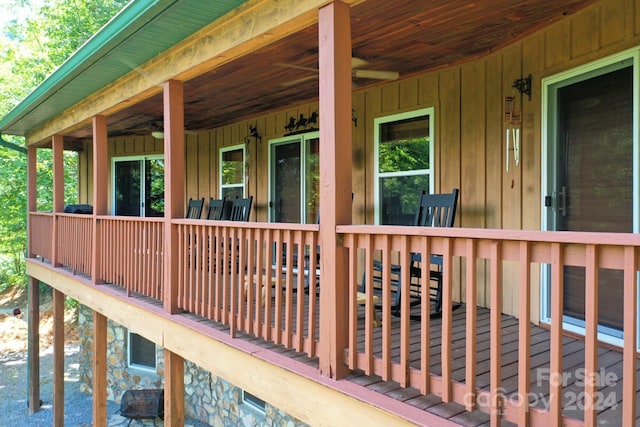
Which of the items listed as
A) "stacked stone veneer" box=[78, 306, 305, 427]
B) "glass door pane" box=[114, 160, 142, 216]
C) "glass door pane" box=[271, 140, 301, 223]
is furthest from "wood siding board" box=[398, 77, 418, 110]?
→ "glass door pane" box=[114, 160, 142, 216]

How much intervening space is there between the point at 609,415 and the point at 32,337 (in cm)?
877

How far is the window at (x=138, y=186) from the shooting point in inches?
314

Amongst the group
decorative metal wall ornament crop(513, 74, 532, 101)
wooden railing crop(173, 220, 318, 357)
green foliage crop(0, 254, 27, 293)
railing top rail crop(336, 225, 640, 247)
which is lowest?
green foliage crop(0, 254, 27, 293)

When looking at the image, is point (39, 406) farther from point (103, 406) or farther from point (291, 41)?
point (291, 41)

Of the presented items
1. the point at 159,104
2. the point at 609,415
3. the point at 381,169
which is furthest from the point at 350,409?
the point at 159,104

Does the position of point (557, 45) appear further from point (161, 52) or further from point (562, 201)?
point (161, 52)

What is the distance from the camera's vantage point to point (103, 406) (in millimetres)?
5133

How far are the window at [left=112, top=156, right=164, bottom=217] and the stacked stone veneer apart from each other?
227 centimetres

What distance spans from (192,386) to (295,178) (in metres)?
3.94

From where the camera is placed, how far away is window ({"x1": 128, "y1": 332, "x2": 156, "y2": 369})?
8.18 m

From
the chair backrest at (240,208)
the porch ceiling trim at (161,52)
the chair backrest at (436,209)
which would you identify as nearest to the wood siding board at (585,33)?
the chair backrest at (436,209)

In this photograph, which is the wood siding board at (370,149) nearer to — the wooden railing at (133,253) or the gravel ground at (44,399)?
the wooden railing at (133,253)

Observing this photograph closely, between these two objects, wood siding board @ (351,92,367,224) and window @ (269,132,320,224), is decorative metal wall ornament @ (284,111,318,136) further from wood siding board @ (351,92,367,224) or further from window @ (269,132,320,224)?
wood siding board @ (351,92,367,224)

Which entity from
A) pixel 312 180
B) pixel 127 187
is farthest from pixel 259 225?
pixel 127 187
